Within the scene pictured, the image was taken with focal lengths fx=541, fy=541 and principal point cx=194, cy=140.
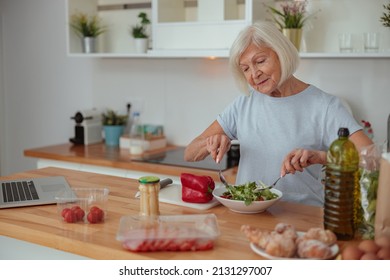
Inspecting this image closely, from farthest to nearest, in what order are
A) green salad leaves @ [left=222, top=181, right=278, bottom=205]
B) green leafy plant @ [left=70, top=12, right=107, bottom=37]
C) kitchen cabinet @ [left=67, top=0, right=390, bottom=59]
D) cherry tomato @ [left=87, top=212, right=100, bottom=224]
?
green leafy plant @ [left=70, top=12, right=107, bottom=37] < kitchen cabinet @ [left=67, top=0, right=390, bottom=59] < green salad leaves @ [left=222, top=181, right=278, bottom=205] < cherry tomato @ [left=87, top=212, right=100, bottom=224]

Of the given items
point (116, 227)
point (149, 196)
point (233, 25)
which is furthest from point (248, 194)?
point (233, 25)

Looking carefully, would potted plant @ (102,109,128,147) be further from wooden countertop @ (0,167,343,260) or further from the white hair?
the white hair

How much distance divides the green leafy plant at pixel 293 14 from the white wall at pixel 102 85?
29 centimetres

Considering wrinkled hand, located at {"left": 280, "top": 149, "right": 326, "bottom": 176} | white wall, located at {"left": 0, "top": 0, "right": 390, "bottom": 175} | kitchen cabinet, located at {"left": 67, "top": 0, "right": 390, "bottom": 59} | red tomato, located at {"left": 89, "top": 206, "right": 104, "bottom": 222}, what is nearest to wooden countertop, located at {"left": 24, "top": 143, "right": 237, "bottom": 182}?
white wall, located at {"left": 0, "top": 0, "right": 390, "bottom": 175}

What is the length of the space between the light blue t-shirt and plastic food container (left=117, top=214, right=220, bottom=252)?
0.69 m

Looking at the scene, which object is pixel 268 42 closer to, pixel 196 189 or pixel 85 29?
pixel 196 189

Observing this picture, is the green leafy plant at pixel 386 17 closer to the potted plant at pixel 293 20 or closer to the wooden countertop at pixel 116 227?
the potted plant at pixel 293 20

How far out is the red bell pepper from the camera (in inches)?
71.6

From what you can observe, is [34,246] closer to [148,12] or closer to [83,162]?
[83,162]

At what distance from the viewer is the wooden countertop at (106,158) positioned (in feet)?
9.87

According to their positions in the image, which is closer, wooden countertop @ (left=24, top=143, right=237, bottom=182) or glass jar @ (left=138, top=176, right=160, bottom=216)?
glass jar @ (left=138, top=176, right=160, bottom=216)

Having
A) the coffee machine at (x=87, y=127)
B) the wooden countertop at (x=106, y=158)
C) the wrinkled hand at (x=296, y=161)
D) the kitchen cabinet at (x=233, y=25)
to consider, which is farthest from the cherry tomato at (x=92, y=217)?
the coffee machine at (x=87, y=127)
